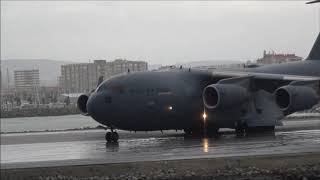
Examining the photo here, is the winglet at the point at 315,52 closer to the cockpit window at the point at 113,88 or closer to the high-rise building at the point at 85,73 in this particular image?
the cockpit window at the point at 113,88

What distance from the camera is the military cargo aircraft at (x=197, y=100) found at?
2591cm

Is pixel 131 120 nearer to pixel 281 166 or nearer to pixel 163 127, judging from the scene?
pixel 163 127

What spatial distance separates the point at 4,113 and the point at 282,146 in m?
53.2

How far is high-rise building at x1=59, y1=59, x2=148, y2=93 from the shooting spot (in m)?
167

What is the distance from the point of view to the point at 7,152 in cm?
2069

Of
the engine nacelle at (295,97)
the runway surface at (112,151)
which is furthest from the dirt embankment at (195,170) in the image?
the engine nacelle at (295,97)

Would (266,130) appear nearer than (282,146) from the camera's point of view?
No

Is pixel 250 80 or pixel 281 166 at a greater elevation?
pixel 250 80

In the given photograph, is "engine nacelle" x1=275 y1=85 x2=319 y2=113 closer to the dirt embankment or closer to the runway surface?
the runway surface

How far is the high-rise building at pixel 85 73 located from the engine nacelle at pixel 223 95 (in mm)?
133475

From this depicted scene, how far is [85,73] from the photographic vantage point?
182m

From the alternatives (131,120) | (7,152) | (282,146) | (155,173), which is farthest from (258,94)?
(155,173)

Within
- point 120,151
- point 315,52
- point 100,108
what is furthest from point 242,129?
point 120,151

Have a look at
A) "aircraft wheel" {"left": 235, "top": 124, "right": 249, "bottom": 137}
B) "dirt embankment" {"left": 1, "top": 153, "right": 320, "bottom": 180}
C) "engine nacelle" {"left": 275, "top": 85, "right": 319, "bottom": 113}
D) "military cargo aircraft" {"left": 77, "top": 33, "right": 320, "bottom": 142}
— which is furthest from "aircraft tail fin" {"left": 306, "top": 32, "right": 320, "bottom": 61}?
"dirt embankment" {"left": 1, "top": 153, "right": 320, "bottom": 180}
